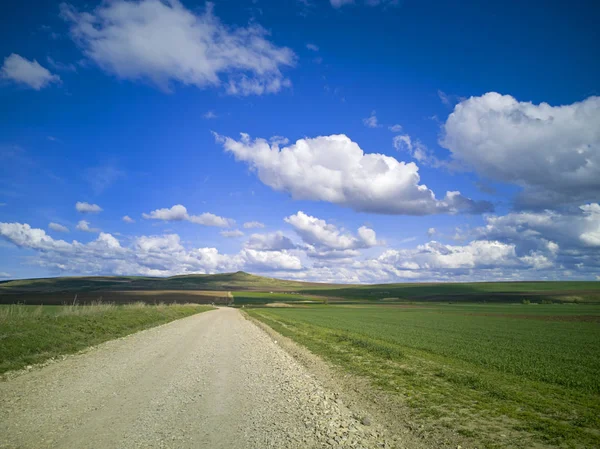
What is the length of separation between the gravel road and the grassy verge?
78.4 inches

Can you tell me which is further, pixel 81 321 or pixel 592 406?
pixel 81 321

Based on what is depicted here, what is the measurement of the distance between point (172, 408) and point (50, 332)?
16.4 m

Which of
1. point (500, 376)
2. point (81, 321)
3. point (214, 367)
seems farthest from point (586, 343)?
point (81, 321)

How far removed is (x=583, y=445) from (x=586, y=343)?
2477cm

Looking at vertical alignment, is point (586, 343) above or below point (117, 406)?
below

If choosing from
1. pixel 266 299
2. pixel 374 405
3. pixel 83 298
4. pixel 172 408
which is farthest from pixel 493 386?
pixel 266 299

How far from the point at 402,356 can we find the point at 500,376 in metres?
5.16

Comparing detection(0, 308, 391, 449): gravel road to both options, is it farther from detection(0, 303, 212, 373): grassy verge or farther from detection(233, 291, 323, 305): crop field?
detection(233, 291, 323, 305): crop field

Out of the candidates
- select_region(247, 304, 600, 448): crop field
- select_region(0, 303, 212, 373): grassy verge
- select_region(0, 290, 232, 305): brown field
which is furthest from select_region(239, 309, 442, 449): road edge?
select_region(0, 290, 232, 305): brown field

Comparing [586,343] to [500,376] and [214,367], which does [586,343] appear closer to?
[500,376]

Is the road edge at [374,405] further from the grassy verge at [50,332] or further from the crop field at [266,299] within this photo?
the crop field at [266,299]

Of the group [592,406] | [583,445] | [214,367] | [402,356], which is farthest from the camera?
[402,356]

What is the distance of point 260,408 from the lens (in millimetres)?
10188

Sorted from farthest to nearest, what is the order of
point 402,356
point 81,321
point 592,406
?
point 81,321
point 402,356
point 592,406
